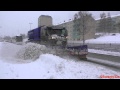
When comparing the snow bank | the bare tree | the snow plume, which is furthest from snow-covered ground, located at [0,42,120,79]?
the bare tree

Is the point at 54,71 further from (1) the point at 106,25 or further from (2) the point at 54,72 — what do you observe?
(1) the point at 106,25

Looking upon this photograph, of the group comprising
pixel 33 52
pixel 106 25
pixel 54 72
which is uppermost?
pixel 106 25

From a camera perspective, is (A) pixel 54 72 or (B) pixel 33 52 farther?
(B) pixel 33 52

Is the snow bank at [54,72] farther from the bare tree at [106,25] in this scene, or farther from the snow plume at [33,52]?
the bare tree at [106,25]

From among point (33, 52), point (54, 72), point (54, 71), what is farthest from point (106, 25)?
point (54, 72)

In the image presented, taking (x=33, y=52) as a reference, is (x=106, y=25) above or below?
above

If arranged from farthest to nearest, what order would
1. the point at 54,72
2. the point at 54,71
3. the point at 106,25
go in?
the point at 106,25 < the point at 54,71 < the point at 54,72

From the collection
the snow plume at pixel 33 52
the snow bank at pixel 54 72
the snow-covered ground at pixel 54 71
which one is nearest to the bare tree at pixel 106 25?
the snow plume at pixel 33 52

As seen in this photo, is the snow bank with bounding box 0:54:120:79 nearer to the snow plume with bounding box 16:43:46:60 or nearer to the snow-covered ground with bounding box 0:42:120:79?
the snow-covered ground with bounding box 0:42:120:79

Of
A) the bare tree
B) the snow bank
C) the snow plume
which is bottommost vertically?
the snow bank
